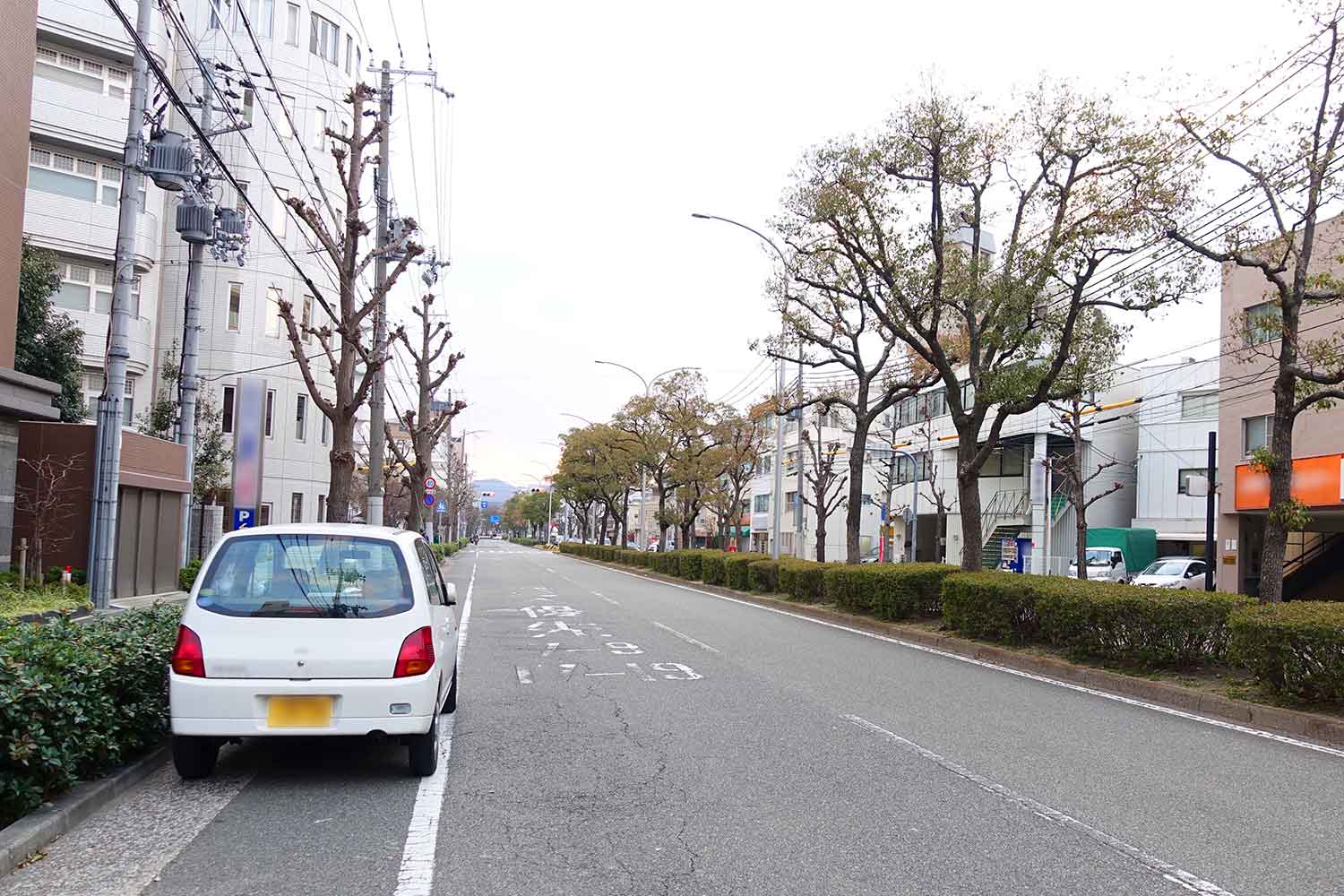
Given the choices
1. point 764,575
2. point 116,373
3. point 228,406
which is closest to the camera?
point 116,373

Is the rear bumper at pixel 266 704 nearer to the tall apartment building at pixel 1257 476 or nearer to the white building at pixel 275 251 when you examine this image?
the tall apartment building at pixel 1257 476

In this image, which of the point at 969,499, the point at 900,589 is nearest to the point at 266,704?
the point at 900,589

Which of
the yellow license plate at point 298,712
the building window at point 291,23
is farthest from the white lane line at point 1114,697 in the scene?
the building window at point 291,23

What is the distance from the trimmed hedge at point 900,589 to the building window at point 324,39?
81.2ft

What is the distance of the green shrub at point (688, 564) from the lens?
110 feet

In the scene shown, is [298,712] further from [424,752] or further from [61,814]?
Result: [61,814]

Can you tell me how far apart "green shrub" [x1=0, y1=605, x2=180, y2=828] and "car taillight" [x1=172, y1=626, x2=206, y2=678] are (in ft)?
1.52

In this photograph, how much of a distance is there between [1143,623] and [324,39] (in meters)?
30.9

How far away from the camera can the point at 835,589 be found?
64.3 feet

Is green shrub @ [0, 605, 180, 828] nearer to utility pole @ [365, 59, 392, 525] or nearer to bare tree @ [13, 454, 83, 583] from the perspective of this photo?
bare tree @ [13, 454, 83, 583]

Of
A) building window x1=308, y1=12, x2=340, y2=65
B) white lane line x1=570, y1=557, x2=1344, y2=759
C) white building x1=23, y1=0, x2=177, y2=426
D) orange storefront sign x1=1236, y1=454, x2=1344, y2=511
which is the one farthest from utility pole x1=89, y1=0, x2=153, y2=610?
building window x1=308, y1=12, x2=340, y2=65

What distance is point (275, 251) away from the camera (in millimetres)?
A: 31891

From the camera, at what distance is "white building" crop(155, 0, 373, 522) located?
29.7 m

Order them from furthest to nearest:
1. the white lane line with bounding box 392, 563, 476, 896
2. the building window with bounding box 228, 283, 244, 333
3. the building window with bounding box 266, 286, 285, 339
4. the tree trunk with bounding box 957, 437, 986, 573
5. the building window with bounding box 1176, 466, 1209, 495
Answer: the building window with bounding box 1176, 466, 1209, 495, the building window with bounding box 266, 286, 285, 339, the building window with bounding box 228, 283, 244, 333, the tree trunk with bounding box 957, 437, 986, 573, the white lane line with bounding box 392, 563, 476, 896
